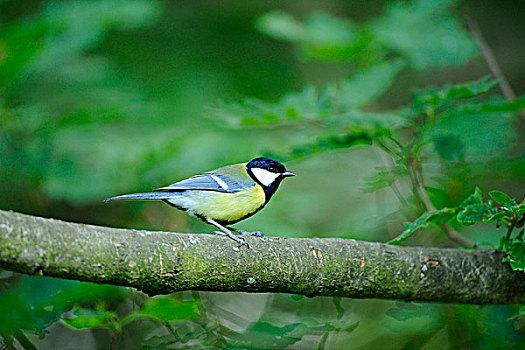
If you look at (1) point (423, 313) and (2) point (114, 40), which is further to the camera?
(2) point (114, 40)

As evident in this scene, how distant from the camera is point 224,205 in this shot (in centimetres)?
144

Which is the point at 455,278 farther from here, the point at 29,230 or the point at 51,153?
the point at 51,153

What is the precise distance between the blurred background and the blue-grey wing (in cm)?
19

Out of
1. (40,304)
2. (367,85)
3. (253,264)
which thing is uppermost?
(367,85)

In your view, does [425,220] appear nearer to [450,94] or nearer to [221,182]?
[450,94]

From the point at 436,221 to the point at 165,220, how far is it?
103 centimetres

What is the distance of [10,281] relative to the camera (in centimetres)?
195

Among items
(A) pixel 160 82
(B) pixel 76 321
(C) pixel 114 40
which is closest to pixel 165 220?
(B) pixel 76 321

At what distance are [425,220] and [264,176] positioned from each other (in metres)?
0.51

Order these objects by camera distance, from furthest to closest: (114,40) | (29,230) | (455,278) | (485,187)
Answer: (114,40) → (485,187) → (455,278) → (29,230)

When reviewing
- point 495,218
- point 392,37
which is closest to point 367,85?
point 392,37

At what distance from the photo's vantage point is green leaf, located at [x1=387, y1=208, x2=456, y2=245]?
4.08 feet

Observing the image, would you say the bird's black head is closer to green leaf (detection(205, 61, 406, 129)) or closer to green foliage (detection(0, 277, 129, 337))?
green leaf (detection(205, 61, 406, 129))

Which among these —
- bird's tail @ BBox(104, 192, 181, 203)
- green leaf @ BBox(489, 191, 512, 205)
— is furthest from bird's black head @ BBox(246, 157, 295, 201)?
green leaf @ BBox(489, 191, 512, 205)
